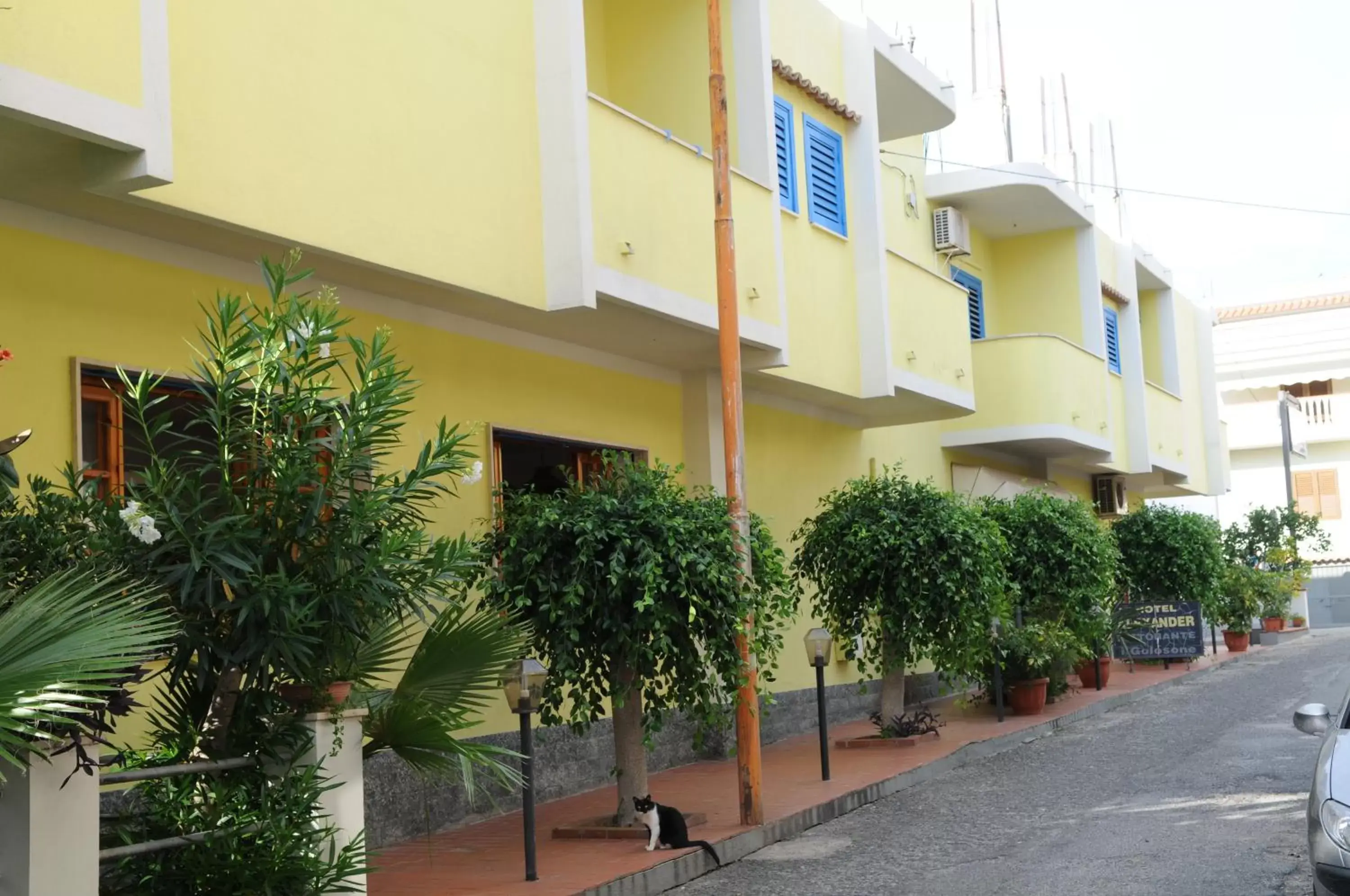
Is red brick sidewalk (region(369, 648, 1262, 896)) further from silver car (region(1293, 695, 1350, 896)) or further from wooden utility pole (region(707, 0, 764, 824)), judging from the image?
silver car (region(1293, 695, 1350, 896))

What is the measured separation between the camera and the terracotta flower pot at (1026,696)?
18969 millimetres

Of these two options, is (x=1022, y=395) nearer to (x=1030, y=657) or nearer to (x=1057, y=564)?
(x=1057, y=564)

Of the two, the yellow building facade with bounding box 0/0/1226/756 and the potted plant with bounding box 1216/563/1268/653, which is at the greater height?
the yellow building facade with bounding box 0/0/1226/756

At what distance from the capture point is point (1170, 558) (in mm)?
26234

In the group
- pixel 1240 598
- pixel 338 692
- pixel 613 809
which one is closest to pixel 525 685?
pixel 338 692

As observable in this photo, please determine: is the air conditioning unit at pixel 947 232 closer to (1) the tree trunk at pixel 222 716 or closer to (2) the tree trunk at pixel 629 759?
(2) the tree trunk at pixel 629 759

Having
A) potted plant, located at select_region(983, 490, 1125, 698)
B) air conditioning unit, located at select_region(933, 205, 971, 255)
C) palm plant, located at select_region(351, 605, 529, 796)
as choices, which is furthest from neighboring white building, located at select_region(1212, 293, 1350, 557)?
palm plant, located at select_region(351, 605, 529, 796)

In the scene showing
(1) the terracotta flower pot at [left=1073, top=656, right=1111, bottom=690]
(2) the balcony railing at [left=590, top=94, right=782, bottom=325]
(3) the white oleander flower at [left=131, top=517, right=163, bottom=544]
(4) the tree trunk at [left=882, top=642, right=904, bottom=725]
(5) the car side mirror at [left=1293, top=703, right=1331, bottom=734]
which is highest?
(2) the balcony railing at [left=590, top=94, right=782, bottom=325]

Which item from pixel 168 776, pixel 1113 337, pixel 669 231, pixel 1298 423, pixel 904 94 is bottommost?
pixel 168 776

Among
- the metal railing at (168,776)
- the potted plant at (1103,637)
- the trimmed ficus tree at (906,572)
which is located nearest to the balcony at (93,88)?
the metal railing at (168,776)

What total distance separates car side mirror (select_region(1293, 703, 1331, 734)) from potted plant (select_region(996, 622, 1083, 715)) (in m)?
10.1

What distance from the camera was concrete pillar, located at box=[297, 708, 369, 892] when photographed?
734 centimetres

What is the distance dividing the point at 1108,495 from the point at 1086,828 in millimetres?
20464

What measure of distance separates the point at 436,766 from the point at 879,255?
11.0m
